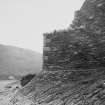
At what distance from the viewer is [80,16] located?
1059 centimetres

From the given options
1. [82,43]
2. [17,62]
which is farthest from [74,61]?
[17,62]

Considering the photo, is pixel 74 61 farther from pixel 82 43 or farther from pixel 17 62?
pixel 17 62

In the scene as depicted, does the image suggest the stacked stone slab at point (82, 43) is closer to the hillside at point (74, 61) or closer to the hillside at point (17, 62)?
the hillside at point (74, 61)

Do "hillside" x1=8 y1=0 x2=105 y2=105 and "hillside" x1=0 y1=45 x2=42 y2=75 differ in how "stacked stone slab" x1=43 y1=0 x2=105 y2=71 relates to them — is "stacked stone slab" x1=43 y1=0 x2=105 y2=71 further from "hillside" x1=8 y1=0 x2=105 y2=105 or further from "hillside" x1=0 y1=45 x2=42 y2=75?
"hillside" x1=0 y1=45 x2=42 y2=75

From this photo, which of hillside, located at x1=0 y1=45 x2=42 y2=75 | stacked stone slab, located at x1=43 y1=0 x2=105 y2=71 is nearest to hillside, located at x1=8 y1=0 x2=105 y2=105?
stacked stone slab, located at x1=43 y1=0 x2=105 y2=71

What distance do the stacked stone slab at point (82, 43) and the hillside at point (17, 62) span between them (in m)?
41.9

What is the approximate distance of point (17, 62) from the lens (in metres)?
62.2

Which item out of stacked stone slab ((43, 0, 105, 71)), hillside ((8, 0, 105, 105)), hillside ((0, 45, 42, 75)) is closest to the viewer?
hillside ((8, 0, 105, 105))

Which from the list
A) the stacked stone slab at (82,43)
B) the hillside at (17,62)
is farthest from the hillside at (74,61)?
the hillside at (17,62)

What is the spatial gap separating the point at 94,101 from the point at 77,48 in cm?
371

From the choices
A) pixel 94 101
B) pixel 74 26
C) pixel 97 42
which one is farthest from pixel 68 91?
pixel 74 26

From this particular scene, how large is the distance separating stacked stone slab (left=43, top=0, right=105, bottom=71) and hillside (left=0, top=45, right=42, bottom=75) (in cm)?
4192

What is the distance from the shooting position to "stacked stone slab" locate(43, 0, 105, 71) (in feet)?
31.6

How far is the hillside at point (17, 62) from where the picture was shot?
54963 mm
